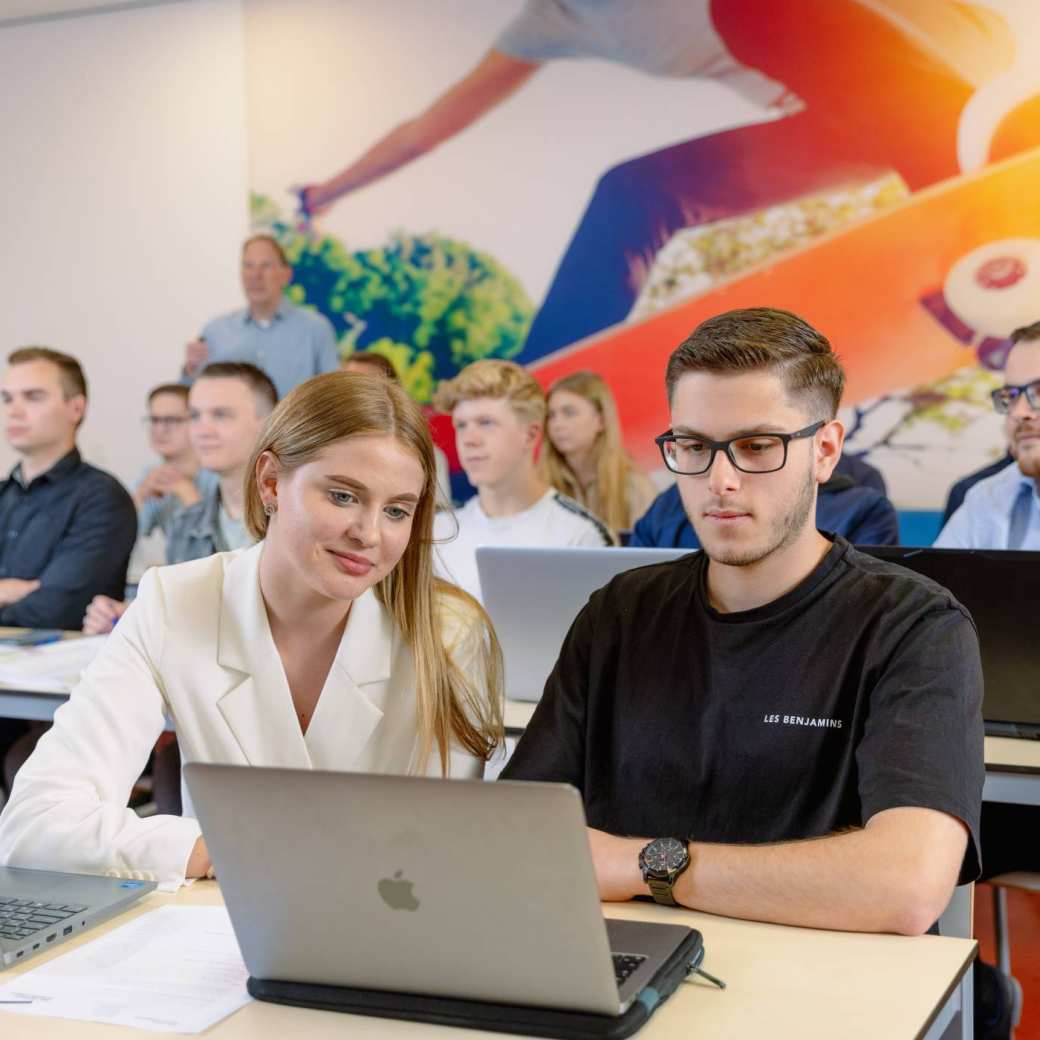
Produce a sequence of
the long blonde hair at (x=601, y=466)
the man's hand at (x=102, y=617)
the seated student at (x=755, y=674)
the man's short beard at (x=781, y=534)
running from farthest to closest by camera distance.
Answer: the long blonde hair at (x=601, y=466) < the man's hand at (x=102, y=617) < the man's short beard at (x=781, y=534) < the seated student at (x=755, y=674)

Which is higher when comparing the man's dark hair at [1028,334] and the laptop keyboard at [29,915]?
the man's dark hair at [1028,334]

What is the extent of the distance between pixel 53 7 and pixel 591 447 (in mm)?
Answer: 3675

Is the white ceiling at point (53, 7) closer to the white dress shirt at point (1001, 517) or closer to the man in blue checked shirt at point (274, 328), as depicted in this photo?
the man in blue checked shirt at point (274, 328)

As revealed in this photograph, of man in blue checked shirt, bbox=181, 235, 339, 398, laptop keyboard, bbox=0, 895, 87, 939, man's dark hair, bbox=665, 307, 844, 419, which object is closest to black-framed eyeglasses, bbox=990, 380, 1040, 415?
man's dark hair, bbox=665, 307, 844, 419

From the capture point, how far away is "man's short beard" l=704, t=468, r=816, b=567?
1.67 m

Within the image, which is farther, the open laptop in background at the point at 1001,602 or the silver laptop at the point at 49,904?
the open laptop in background at the point at 1001,602

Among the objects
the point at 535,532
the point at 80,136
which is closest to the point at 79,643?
the point at 535,532

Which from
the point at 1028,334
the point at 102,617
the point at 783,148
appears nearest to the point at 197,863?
the point at 102,617

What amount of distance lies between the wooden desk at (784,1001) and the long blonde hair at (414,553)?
1.94ft

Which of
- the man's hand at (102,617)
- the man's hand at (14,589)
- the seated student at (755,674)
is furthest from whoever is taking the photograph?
the man's hand at (14,589)

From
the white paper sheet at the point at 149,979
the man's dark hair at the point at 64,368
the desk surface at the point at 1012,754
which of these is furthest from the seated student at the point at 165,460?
the white paper sheet at the point at 149,979

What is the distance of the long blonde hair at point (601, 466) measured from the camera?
4844mm

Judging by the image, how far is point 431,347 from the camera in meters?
5.85

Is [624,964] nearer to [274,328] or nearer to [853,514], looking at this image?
[853,514]
